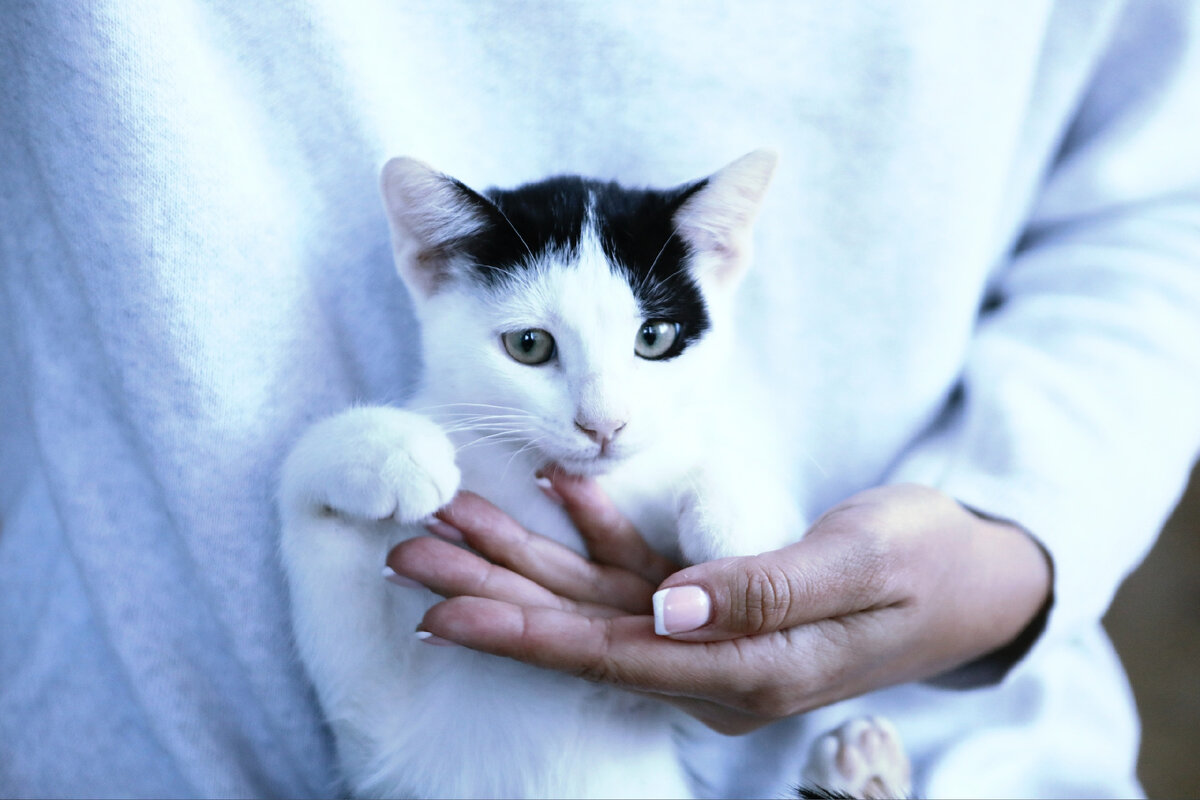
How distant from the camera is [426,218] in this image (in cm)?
77

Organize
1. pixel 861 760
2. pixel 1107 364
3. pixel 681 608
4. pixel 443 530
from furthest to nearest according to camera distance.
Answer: pixel 1107 364, pixel 861 760, pixel 443 530, pixel 681 608

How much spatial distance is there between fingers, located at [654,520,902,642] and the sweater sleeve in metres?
0.35

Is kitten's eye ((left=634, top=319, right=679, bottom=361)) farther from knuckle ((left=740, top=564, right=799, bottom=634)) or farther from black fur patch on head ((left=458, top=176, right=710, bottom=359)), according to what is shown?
knuckle ((left=740, top=564, right=799, bottom=634))

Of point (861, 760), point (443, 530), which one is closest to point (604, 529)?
point (443, 530)

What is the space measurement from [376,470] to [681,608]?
315 mm

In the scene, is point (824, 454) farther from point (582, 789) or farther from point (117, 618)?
point (117, 618)

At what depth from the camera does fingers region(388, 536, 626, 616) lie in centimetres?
70

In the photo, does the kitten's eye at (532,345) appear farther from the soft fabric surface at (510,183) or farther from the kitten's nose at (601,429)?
the soft fabric surface at (510,183)

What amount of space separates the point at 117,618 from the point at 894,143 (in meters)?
1.13

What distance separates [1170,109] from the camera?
39.1 inches

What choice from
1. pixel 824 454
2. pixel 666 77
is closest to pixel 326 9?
pixel 666 77

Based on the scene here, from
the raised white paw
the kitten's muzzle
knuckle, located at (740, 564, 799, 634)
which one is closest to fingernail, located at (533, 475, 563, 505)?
the kitten's muzzle

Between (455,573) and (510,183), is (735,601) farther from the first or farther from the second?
(510,183)

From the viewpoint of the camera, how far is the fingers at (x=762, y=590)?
65 cm
